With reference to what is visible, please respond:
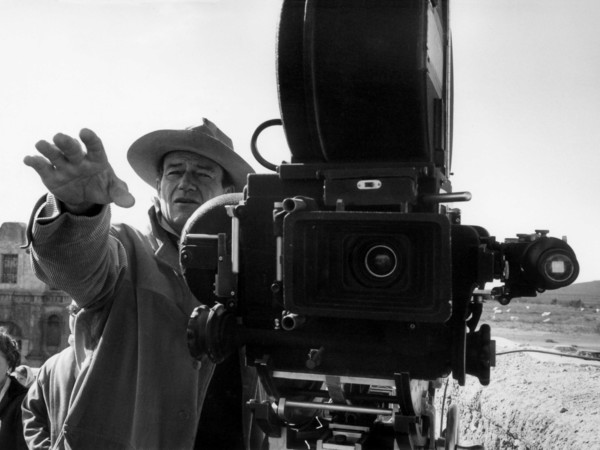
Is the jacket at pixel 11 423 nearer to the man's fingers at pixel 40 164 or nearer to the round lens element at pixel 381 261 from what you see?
the man's fingers at pixel 40 164

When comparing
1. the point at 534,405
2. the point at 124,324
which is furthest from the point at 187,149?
the point at 534,405

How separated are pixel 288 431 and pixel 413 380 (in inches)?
13.6

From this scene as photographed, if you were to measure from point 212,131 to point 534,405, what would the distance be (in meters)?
1.87

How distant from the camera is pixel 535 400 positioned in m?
2.98

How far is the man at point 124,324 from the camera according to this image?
176cm

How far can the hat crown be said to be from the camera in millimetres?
2594

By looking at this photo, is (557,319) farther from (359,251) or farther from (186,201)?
(359,251)

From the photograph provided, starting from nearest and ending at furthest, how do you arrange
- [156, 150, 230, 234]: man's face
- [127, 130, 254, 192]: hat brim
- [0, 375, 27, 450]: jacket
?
1. [156, 150, 230, 234]: man's face
2. [127, 130, 254, 192]: hat brim
3. [0, 375, 27, 450]: jacket

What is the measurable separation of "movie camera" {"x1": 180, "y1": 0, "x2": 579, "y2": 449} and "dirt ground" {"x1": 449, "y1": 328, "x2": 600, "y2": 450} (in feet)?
4.25

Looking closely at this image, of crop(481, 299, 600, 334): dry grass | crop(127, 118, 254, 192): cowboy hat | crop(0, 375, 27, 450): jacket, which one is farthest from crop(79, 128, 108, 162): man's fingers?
crop(481, 299, 600, 334): dry grass

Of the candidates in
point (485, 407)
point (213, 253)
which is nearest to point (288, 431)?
point (213, 253)

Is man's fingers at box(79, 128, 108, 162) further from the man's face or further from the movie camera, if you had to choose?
the man's face

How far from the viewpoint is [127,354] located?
6.79ft

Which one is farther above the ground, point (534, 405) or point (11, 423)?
point (534, 405)
